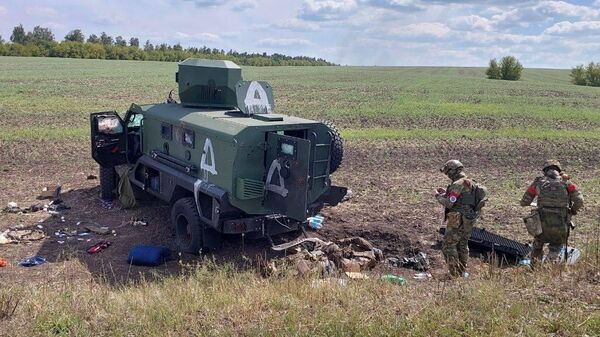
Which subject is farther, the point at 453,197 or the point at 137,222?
the point at 137,222

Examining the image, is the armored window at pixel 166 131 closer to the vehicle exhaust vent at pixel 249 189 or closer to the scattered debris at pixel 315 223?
the vehicle exhaust vent at pixel 249 189

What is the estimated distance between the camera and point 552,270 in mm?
6492

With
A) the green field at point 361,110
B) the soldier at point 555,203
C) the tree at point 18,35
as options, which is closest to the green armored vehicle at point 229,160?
the soldier at point 555,203

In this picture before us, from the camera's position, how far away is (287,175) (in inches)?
337

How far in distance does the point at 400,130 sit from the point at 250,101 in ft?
43.5

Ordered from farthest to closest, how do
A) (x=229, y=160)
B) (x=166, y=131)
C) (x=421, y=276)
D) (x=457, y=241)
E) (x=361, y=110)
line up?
(x=361, y=110) → (x=166, y=131) → (x=229, y=160) → (x=421, y=276) → (x=457, y=241)

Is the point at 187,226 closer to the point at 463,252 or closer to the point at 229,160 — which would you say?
the point at 229,160

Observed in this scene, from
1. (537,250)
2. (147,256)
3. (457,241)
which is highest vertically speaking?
(457,241)

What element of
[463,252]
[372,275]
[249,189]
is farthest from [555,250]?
[249,189]

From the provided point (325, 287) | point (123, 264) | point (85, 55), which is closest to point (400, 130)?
point (123, 264)

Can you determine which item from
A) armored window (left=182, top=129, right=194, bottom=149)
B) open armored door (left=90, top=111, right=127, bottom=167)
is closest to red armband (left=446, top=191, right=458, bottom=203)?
armored window (left=182, top=129, right=194, bottom=149)

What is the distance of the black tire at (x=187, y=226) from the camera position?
365 inches

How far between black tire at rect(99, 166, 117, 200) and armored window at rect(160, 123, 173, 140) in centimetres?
210

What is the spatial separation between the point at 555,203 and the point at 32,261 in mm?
7551
